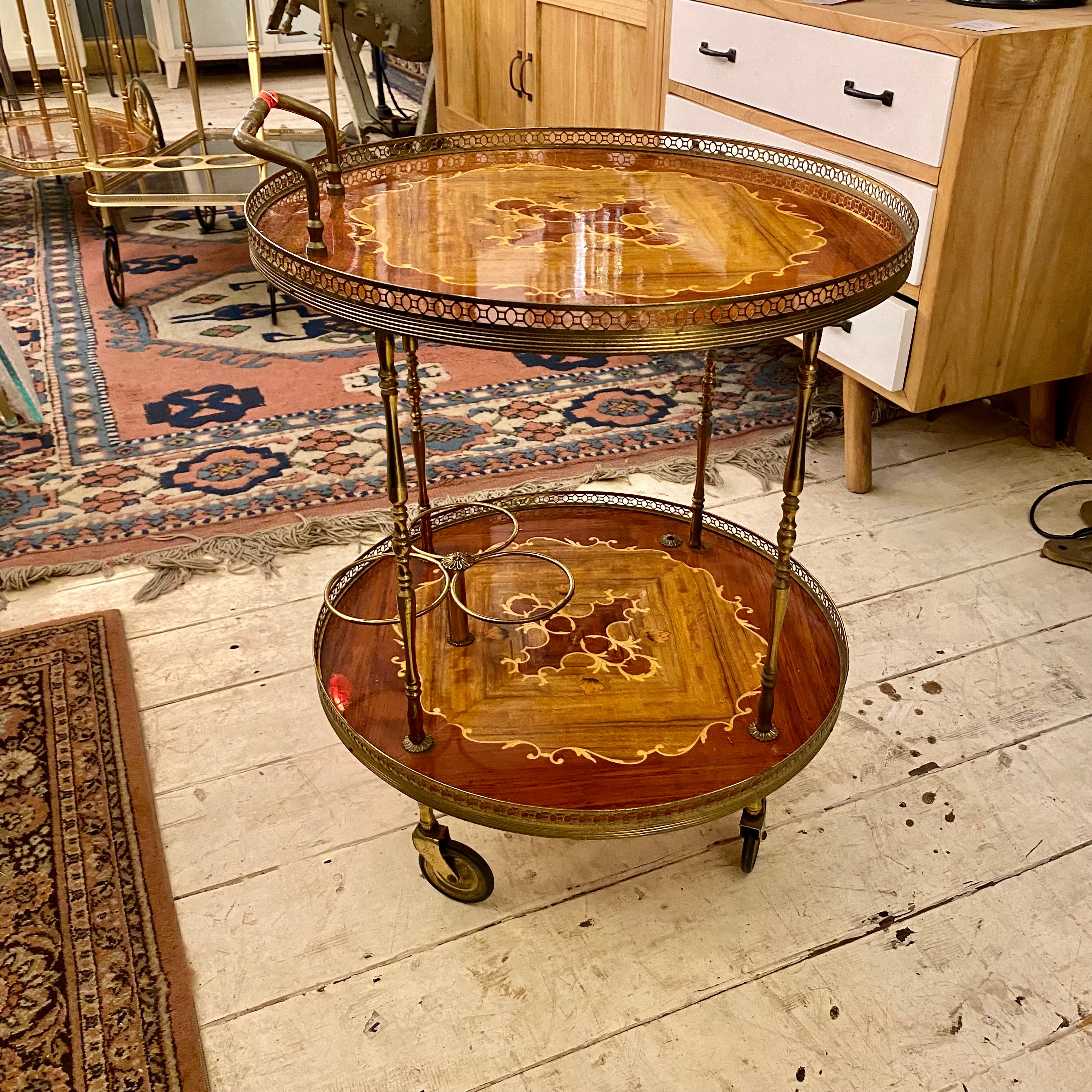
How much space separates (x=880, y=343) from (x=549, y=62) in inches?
58.3

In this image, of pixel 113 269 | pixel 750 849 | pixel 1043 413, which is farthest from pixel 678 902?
pixel 113 269

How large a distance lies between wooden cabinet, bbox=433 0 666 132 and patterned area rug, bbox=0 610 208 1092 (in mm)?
1695

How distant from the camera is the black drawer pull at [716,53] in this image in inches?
79.4

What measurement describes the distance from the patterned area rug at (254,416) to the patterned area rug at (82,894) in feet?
1.18

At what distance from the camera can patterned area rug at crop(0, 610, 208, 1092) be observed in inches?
40.6

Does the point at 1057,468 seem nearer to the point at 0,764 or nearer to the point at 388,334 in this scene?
the point at 388,334

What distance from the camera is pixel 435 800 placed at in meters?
1.10

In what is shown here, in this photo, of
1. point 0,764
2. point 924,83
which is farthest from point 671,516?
point 0,764

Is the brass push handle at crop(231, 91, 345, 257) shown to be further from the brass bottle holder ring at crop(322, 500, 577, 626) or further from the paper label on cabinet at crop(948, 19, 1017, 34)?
the paper label on cabinet at crop(948, 19, 1017, 34)

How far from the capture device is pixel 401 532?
1027 millimetres

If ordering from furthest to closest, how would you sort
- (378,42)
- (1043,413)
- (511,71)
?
(378,42) → (511,71) → (1043,413)

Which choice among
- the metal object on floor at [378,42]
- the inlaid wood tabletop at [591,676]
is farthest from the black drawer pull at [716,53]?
the metal object on floor at [378,42]

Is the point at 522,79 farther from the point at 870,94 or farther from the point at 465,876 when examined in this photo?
the point at 465,876

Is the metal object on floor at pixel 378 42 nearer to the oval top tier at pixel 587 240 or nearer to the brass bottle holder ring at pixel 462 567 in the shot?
the oval top tier at pixel 587 240
